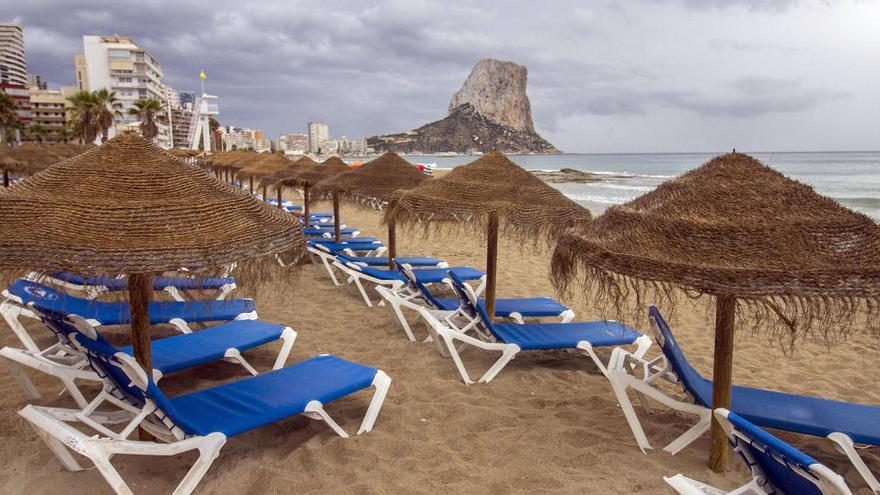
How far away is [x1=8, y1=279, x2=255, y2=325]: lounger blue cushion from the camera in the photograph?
4414mm

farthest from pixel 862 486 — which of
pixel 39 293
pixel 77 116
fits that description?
pixel 77 116

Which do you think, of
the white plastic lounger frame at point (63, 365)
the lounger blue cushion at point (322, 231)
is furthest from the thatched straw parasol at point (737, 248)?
the lounger blue cushion at point (322, 231)

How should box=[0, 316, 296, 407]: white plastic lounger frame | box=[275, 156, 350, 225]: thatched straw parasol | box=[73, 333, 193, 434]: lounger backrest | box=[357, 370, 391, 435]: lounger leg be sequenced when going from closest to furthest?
1. box=[73, 333, 193, 434]: lounger backrest
2. box=[0, 316, 296, 407]: white plastic lounger frame
3. box=[357, 370, 391, 435]: lounger leg
4. box=[275, 156, 350, 225]: thatched straw parasol

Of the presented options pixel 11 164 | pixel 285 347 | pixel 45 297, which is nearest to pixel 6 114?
pixel 11 164

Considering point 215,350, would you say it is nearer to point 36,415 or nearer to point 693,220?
point 36,415

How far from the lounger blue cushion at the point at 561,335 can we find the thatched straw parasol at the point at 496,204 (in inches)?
25.1

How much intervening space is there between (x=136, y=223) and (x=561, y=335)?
323 centimetres

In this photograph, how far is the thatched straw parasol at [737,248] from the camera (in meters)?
2.35

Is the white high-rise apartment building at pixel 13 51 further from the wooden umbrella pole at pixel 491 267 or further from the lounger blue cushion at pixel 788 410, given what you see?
the lounger blue cushion at pixel 788 410

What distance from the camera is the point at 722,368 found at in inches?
113

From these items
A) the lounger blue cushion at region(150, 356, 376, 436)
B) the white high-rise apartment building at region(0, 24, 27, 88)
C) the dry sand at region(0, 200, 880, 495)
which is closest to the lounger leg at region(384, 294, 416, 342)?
the dry sand at region(0, 200, 880, 495)

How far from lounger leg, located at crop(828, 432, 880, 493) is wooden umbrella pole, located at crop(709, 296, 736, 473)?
0.51m

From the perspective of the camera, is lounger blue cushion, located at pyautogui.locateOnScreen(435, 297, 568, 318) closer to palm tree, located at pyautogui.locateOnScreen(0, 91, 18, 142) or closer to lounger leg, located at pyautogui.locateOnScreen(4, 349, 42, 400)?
lounger leg, located at pyautogui.locateOnScreen(4, 349, 42, 400)

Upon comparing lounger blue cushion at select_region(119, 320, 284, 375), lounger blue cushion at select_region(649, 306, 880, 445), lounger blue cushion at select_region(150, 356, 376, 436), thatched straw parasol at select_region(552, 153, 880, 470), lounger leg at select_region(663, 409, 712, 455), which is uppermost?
thatched straw parasol at select_region(552, 153, 880, 470)
